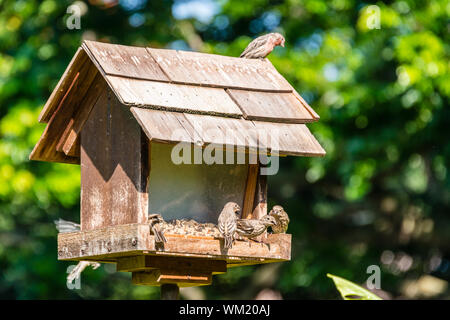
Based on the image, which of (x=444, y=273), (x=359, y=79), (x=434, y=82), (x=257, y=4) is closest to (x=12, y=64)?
(x=257, y=4)

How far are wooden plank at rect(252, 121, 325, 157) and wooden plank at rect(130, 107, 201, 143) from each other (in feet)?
1.55

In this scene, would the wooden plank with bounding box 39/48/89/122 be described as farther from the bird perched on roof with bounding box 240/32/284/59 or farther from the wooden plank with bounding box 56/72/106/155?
the bird perched on roof with bounding box 240/32/284/59

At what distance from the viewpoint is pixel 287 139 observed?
5109 millimetres

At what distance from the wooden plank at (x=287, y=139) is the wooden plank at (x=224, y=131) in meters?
0.08

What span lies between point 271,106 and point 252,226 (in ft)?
2.53

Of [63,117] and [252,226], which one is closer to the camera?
[252,226]

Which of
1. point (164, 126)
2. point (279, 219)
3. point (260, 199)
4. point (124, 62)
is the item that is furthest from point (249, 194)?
point (124, 62)

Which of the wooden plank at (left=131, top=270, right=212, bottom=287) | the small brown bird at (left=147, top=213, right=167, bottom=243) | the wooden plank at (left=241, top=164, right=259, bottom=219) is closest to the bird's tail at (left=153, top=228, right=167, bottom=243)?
the small brown bird at (left=147, top=213, right=167, bottom=243)

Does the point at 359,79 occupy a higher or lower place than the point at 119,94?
higher

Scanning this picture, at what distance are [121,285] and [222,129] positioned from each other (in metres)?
11.8

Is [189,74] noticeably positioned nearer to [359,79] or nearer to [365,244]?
[359,79]

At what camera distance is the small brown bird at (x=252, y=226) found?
4.91 m

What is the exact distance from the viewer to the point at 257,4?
43.6 feet

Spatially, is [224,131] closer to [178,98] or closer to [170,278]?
[178,98]
